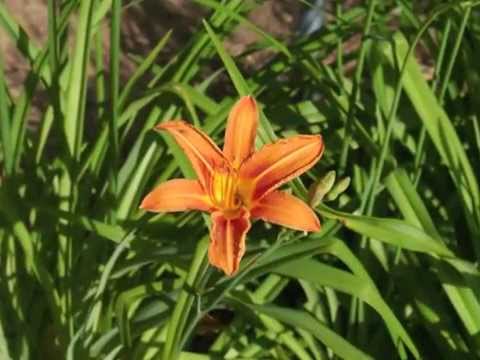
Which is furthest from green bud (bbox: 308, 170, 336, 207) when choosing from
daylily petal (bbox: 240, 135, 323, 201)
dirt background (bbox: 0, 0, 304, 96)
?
dirt background (bbox: 0, 0, 304, 96)

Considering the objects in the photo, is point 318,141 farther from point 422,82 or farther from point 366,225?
point 422,82

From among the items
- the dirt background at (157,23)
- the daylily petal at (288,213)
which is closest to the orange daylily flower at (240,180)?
the daylily petal at (288,213)

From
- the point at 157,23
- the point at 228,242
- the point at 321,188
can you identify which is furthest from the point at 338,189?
the point at 157,23

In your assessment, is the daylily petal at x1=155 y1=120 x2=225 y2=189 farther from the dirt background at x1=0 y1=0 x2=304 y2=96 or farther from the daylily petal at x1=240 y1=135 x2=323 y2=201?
the dirt background at x1=0 y1=0 x2=304 y2=96

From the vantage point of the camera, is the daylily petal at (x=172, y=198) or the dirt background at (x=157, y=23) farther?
the dirt background at (x=157, y=23)

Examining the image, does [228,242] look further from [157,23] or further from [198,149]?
[157,23]

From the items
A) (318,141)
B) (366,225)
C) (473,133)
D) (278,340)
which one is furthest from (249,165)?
(473,133)

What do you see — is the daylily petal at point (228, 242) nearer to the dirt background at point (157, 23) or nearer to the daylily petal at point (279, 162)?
the daylily petal at point (279, 162)
